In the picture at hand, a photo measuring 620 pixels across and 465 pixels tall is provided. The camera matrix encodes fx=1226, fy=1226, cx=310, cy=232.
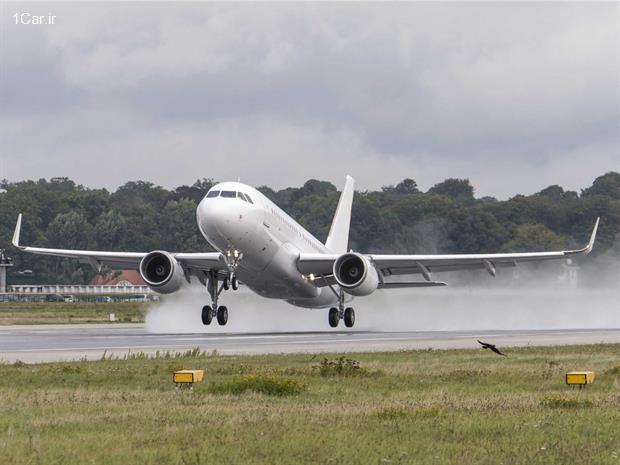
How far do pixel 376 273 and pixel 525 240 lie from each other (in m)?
48.2

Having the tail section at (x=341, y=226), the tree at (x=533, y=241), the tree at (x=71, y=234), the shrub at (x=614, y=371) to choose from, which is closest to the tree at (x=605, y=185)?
the tree at (x=533, y=241)

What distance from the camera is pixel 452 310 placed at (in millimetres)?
63000

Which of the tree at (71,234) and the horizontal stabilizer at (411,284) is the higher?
the tree at (71,234)

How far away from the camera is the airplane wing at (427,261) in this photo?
50469 mm

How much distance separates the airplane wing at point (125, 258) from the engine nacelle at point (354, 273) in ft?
15.2

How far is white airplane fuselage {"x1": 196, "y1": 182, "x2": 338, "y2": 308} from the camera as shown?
44.7 meters

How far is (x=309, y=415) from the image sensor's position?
17.6 m

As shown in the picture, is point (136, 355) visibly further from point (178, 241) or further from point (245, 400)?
point (178, 241)

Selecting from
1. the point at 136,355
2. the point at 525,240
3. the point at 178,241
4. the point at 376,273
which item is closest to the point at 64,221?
the point at 178,241

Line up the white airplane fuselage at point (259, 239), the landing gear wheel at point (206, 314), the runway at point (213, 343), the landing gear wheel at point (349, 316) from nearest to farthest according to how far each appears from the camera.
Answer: the runway at point (213, 343) → the white airplane fuselage at point (259, 239) → the landing gear wheel at point (206, 314) → the landing gear wheel at point (349, 316)

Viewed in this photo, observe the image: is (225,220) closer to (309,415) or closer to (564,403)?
(564,403)

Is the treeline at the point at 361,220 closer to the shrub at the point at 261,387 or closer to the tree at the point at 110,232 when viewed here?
the tree at the point at 110,232

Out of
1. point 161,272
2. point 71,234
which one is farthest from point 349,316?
point 71,234

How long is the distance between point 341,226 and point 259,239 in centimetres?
1891
